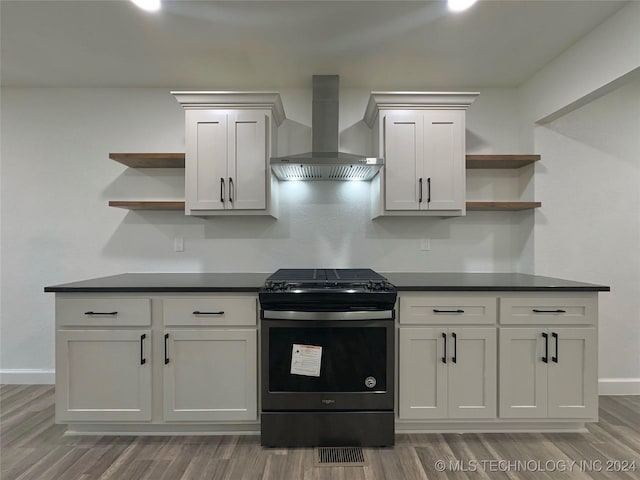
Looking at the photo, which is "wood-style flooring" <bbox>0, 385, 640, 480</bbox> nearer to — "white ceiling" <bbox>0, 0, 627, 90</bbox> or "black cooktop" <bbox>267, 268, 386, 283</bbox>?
"black cooktop" <bbox>267, 268, 386, 283</bbox>

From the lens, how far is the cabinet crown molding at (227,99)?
2.44 m

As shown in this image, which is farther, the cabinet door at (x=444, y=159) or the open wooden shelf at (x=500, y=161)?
the open wooden shelf at (x=500, y=161)

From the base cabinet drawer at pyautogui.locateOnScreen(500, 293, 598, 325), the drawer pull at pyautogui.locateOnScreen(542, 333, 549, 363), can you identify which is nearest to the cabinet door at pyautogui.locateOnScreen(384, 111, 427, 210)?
the base cabinet drawer at pyautogui.locateOnScreen(500, 293, 598, 325)

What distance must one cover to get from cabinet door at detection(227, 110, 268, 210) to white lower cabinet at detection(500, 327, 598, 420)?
1.93 m

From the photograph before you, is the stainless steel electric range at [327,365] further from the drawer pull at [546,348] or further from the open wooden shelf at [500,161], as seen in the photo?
the open wooden shelf at [500,161]

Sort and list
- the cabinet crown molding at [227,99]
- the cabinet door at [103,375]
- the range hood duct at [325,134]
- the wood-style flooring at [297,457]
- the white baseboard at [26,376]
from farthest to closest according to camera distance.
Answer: the white baseboard at [26,376] → the range hood duct at [325,134] → the cabinet crown molding at [227,99] → the cabinet door at [103,375] → the wood-style flooring at [297,457]

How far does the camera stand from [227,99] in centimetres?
246

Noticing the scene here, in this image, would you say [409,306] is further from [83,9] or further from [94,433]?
[83,9]

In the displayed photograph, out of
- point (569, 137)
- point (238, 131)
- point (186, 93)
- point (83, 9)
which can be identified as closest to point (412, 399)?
point (238, 131)

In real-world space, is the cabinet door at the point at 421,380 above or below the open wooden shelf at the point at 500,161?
below

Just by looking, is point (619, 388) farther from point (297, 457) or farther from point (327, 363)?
point (297, 457)

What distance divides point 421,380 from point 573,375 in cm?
94

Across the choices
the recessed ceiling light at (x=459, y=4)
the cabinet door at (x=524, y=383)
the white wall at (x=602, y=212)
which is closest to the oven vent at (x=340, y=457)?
the cabinet door at (x=524, y=383)

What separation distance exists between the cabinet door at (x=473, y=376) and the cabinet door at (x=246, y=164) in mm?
1623
